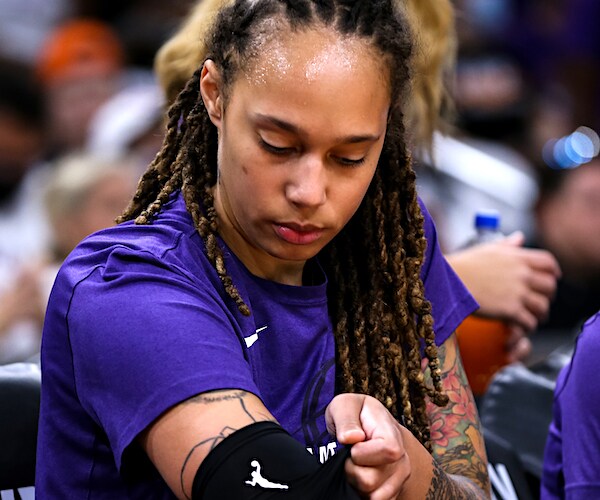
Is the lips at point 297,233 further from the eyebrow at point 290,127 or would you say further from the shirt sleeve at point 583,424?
the shirt sleeve at point 583,424

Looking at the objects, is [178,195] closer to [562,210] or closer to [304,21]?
[304,21]

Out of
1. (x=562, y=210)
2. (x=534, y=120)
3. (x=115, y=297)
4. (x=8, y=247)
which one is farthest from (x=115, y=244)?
(x=534, y=120)

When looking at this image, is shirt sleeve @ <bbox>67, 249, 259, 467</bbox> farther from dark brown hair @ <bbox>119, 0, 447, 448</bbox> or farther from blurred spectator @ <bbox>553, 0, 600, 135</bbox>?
blurred spectator @ <bbox>553, 0, 600, 135</bbox>

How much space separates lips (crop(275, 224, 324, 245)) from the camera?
1627mm

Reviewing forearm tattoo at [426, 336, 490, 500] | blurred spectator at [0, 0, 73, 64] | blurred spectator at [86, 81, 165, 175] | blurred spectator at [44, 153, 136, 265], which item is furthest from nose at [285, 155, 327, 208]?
blurred spectator at [0, 0, 73, 64]

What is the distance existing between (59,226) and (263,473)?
8.24ft

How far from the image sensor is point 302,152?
5.17ft

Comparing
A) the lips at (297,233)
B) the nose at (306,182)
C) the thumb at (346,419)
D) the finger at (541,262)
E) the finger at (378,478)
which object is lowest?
the finger at (541,262)

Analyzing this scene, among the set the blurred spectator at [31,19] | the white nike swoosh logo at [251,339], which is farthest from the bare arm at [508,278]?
the blurred spectator at [31,19]

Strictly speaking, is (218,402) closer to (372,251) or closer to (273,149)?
(273,149)

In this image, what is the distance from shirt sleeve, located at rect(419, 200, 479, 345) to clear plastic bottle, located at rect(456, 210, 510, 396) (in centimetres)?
68

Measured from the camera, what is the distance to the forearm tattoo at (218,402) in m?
1.38

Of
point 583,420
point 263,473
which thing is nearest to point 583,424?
point 583,420

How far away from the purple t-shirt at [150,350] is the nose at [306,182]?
0.62 feet
